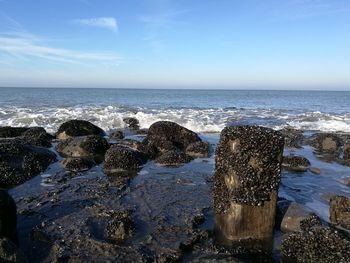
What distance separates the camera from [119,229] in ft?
19.1

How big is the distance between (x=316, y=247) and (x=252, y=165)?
4.52 feet

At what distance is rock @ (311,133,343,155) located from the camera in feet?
46.1

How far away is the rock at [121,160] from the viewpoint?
10.2 meters

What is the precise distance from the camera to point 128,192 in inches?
320

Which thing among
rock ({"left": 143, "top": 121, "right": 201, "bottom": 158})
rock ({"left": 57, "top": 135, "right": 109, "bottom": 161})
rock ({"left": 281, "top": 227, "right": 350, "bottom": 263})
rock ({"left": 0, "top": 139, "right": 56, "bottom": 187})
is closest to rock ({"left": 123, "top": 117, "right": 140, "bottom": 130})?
rock ({"left": 143, "top": 121, "right": 201, "bottom": 158})

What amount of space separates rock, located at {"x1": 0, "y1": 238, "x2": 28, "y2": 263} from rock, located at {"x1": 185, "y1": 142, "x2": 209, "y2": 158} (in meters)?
8.03

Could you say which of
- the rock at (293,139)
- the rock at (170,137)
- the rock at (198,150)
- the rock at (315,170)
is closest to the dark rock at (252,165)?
the rock at (315,170)

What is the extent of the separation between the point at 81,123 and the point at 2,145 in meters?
5.99

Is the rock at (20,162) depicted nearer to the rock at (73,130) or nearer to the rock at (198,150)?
the rock at (198,150)

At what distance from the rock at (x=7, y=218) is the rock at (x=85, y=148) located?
6050 mm

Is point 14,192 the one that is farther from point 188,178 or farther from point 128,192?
point 188,178

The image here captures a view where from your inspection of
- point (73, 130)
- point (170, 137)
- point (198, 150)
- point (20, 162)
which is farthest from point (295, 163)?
point (73, 130)

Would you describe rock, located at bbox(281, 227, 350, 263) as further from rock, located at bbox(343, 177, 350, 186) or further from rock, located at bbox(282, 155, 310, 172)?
rock, located at bbox(282, 155, 310, 172)

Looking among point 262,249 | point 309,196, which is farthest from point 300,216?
point 309,196
